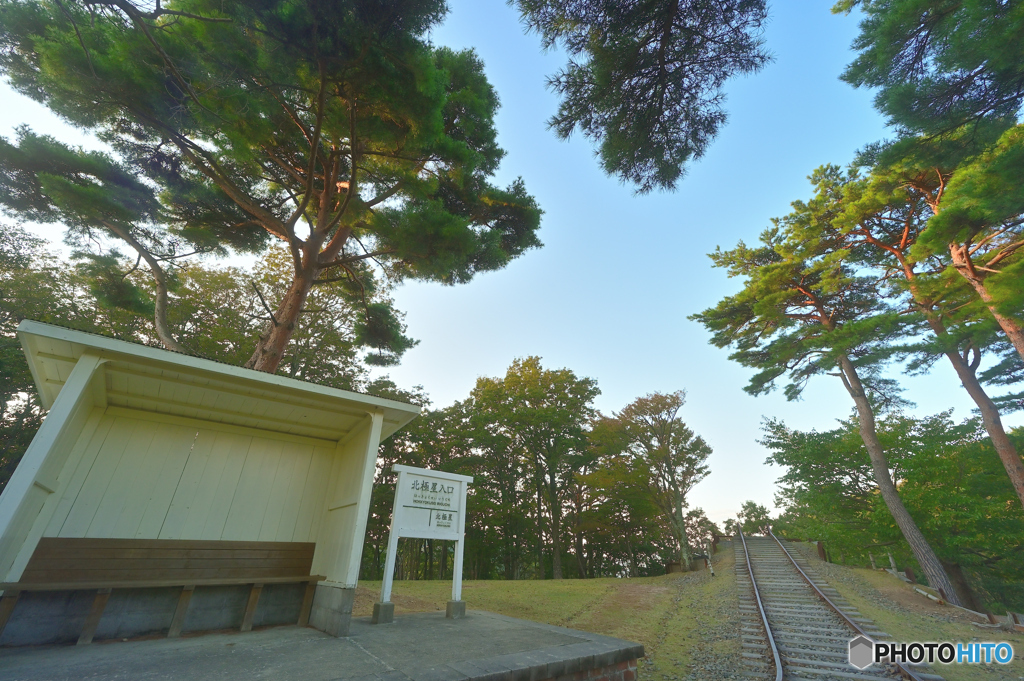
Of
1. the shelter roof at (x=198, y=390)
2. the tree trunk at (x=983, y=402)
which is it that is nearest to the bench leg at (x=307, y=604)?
the shelter roof at (x=198, y=390)

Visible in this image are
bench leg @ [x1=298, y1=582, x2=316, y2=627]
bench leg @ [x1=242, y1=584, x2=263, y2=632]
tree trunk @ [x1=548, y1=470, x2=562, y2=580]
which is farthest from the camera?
tree trunk @ [x1=548, y1=470, x2=562, y2=580]

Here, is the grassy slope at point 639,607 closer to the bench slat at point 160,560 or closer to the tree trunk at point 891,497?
the bench slat at point 160,560

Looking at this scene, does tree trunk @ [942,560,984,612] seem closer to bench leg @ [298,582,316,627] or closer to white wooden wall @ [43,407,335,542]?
bench leg @ [298,582,316,627]

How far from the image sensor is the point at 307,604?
4.69m

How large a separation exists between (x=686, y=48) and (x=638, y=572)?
25.2 metres

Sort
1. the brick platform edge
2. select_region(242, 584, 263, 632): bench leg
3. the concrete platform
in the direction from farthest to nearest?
1. select_region(242, 584, 263, 632): bench leg
2. the brick platform edge
3. the concrete platform

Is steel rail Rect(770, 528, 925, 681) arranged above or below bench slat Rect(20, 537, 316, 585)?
below

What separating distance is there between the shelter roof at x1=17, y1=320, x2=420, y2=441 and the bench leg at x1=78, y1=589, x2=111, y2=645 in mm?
1880

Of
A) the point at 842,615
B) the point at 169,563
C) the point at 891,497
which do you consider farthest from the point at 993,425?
the point at 169,563

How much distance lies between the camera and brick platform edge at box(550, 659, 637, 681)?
3.21m

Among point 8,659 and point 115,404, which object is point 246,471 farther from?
point 8,659

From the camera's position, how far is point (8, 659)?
306 centimetres

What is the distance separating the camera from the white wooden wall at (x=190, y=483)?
169 inches

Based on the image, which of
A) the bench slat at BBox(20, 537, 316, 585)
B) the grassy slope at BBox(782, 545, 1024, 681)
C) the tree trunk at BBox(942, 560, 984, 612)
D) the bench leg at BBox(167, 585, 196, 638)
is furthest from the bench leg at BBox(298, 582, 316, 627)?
the tree trunk at BBox(942, 560, 984, 612)
